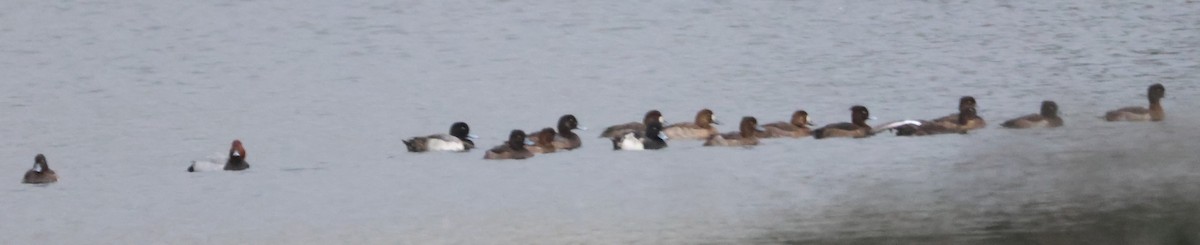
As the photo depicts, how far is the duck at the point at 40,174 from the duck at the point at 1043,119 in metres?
4.82

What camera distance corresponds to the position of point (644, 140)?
11.0 m

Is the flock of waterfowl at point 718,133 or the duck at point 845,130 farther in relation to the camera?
the duck at point 845,130

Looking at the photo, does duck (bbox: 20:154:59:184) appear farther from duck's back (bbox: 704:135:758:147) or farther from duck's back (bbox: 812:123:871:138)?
duck's back (bbox: 812:123:871:138)

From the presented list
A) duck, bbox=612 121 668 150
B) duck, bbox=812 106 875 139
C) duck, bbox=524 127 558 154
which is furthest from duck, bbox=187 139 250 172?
duck, bbox=812 106 875 139

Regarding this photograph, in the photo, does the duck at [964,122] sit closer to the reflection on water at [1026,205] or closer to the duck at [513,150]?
the reflection on water at [1026,205]

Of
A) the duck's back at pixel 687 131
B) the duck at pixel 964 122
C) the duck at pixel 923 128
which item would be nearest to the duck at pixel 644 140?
the duck's back at pixel 687 131

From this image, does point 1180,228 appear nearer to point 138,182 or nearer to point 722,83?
point 138,182

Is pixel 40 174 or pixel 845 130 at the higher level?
pixel 845 130

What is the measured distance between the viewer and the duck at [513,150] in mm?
10703

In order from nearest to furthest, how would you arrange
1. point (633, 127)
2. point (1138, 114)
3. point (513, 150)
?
point (513, 150)
point (1138, 114)
point (633, 127)

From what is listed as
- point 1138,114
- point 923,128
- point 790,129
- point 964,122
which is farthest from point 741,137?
point 1138,114

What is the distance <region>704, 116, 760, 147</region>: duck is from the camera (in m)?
10.9

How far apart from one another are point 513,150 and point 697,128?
1.25m

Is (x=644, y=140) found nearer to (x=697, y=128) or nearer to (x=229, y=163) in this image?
(x=697, y=128)
